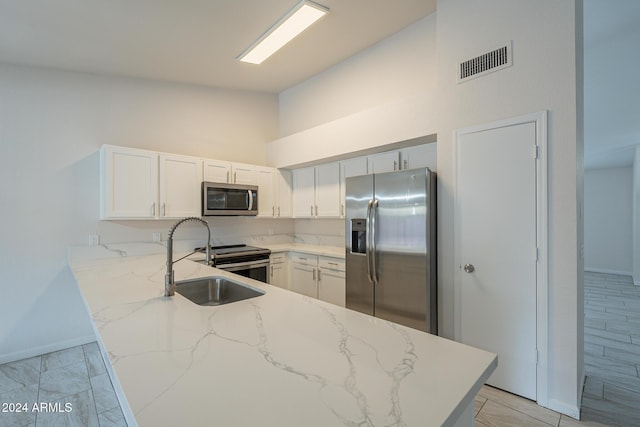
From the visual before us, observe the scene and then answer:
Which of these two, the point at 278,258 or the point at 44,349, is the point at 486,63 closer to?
the point at 278,258

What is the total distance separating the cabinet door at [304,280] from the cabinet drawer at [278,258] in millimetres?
162

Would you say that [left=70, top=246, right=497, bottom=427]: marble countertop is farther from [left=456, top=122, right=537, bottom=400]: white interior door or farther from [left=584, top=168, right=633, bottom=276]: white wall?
[left=584, top=168, right=633, bottom=276]: white wall

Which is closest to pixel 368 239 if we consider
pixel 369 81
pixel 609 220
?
pixel 369 81

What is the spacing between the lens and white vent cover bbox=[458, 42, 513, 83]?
7.65 ft

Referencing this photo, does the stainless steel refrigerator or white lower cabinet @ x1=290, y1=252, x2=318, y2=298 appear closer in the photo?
the stainless steel refrigerator

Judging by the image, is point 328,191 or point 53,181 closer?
point 53,181

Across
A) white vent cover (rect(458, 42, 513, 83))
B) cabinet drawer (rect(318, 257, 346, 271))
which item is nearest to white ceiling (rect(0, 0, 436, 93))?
white vent cover (rect(458, 42, 513, 83))

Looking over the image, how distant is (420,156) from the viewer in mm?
3139

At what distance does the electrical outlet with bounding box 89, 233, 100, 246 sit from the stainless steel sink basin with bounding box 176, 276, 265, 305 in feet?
6.70

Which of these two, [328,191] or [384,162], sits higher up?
[384,162]

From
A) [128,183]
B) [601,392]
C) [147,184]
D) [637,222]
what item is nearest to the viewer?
[601,392]

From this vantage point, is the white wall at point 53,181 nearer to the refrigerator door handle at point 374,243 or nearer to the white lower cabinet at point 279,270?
the white lower cabinet at point 279,270

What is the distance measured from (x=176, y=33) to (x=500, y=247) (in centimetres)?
337

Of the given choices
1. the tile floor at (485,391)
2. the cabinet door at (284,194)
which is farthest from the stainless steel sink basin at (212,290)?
the cabinet door at (284,194)
